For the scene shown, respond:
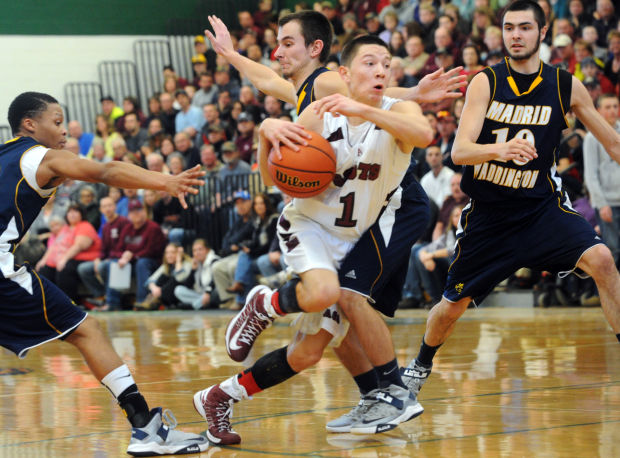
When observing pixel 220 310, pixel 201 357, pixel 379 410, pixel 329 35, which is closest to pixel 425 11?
pixel 220 310

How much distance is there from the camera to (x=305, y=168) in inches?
190

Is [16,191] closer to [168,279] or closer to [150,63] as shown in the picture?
[168,279]

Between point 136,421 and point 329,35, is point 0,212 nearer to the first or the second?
point 136,421

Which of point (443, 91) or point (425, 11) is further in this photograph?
point (425, 11)

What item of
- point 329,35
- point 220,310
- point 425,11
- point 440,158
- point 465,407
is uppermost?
point 425,11

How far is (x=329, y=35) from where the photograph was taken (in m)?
6.00

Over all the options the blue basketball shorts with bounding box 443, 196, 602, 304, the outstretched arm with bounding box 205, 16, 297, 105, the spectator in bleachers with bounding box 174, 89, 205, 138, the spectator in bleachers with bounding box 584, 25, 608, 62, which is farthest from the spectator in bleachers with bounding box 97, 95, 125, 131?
the blue basketball shorts with bounding box 443, 196, 602, 304

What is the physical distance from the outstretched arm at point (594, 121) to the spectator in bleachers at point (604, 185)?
19.5 feet

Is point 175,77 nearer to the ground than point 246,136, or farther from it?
farther from it

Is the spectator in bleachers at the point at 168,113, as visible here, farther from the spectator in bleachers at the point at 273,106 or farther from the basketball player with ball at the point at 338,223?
the basketball player with ball at the point at 338,223

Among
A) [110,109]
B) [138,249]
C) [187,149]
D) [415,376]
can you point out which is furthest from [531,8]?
[110,109]

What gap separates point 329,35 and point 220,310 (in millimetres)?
9504

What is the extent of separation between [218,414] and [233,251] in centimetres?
1026

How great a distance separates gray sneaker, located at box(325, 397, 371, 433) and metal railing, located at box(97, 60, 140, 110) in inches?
752
